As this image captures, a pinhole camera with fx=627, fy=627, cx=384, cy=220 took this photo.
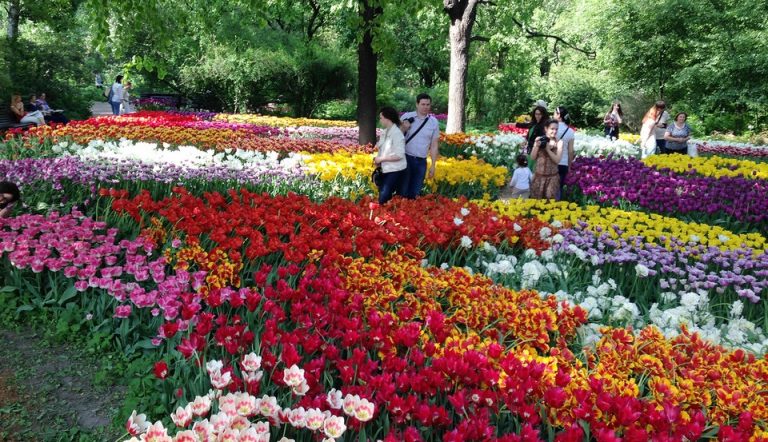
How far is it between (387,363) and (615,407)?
94 centimetres

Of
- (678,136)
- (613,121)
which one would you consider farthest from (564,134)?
(613,121)

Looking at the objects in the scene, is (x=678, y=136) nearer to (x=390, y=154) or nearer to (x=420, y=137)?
(x=420, y=137)

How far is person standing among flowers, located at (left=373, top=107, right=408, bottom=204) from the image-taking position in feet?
22.1

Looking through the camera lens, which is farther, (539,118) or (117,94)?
(117,94)

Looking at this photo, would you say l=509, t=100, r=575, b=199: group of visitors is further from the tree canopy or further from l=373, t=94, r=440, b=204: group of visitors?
the tree canopy

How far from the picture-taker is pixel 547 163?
7.83 metres

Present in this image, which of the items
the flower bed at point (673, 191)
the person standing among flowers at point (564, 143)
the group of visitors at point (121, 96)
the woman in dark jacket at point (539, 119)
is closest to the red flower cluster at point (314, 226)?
the person standing among flowers at point (564, 143)

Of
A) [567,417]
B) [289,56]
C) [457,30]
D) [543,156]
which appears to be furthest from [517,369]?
[289,56]

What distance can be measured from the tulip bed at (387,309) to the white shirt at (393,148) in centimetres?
48

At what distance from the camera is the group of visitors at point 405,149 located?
686 cm

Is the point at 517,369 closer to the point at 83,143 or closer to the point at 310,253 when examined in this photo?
the point at 310,253

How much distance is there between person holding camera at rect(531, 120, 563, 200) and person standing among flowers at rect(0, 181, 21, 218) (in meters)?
5.52

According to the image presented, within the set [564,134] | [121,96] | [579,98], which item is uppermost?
[579,98]

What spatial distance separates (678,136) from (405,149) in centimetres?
788
